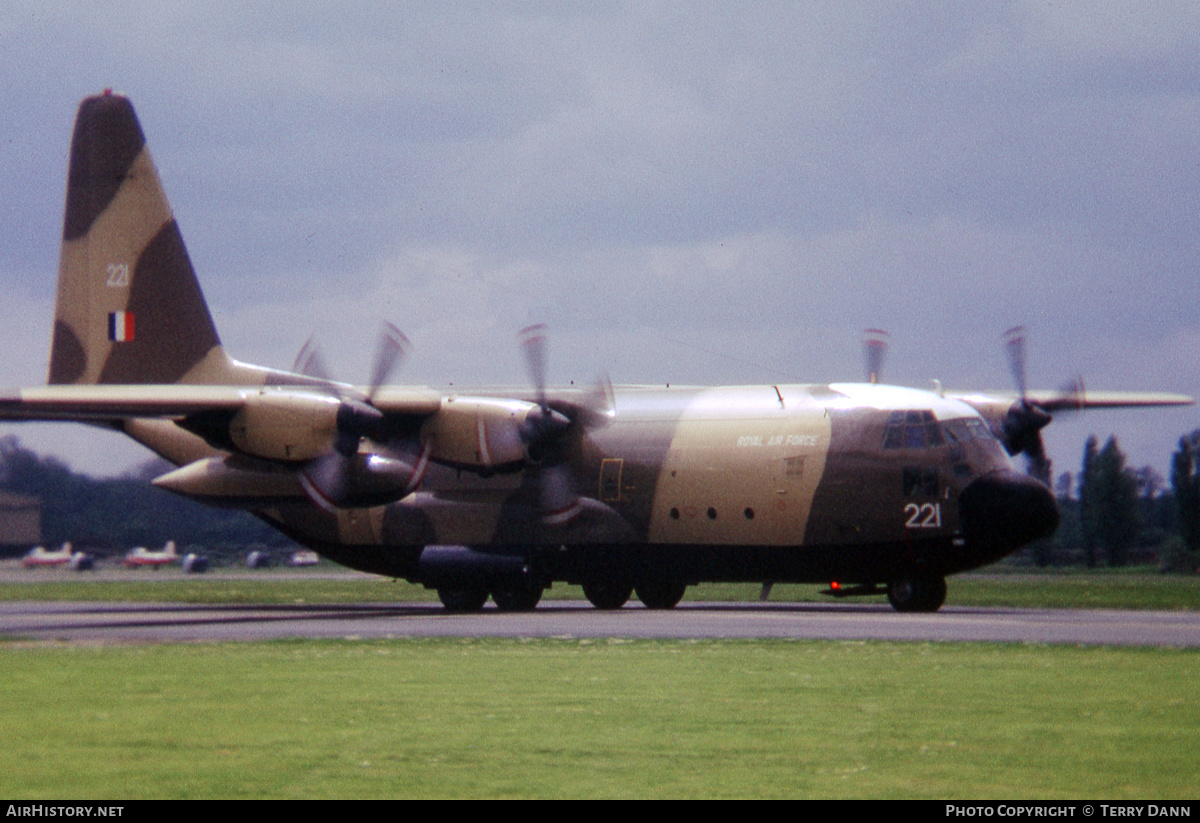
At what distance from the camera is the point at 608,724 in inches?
460

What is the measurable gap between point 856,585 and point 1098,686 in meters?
16.7

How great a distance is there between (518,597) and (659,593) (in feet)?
9.60

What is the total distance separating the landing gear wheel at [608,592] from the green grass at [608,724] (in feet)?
41.3

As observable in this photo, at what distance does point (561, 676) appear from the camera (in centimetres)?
1548

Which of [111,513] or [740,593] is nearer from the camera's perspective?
[740,593]

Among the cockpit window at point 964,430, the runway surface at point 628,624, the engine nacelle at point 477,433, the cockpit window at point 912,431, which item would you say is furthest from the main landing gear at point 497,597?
the cockpit window at point 964,430

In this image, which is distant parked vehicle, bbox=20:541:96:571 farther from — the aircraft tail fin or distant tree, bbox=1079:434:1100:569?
distant tree, bbox=1079:434:1100:569

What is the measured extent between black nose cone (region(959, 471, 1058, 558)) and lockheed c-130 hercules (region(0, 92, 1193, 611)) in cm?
4

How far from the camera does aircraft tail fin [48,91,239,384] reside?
3434 cm

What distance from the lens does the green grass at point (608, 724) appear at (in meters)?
9.05

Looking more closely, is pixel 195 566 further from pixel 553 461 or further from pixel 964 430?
pixel 964 430

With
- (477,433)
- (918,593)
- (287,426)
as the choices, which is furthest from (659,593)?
(287,426)
